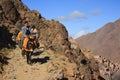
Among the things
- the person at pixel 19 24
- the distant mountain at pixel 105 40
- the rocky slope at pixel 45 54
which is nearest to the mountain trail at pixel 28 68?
the rocky slope at pixel 45 54

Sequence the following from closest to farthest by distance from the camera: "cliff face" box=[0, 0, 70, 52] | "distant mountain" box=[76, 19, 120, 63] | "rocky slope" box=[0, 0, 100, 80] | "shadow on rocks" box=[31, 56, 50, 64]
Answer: "rocky slope" box=[0, 0, 100, 80] < "shadow on rocks" box=[31, 56, 50, 64] < "cliff face" box=[0, 0, 70, 52] < "distant mountain" box=[76, 19, 120, 63]

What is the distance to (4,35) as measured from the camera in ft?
75.0

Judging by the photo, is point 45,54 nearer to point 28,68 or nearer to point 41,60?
point 41,60

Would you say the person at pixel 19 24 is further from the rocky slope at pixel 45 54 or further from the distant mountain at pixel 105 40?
the distant mountain at pixel 105 40

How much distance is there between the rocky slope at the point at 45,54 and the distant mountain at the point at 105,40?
255 ft

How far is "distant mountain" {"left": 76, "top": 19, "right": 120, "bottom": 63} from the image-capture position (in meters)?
108

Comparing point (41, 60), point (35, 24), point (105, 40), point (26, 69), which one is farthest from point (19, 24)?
point (105, 40)

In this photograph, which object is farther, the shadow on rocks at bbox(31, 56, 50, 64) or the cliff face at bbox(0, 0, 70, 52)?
the cliff face at bbox(0, 0, 70, 52)

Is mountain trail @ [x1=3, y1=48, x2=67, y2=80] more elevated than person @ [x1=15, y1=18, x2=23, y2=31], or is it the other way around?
person @ [x1=15, y1=18, x2=23, y2=31]

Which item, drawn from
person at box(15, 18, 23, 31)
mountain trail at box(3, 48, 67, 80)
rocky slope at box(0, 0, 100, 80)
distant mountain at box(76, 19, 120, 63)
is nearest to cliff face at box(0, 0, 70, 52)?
rocky slope at box(0, 0, 100, 80)

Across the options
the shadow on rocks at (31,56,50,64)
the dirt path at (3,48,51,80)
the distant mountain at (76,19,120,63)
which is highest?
the distant mountain at (76,19,120,63)

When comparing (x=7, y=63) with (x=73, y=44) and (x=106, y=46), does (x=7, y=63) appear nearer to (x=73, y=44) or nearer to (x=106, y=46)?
(x=73, y=44)

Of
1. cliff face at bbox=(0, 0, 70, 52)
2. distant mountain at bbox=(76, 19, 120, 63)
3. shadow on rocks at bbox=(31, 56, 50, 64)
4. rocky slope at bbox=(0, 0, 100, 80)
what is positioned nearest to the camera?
rocky slope at bbox=(0, 0, 100, 80)

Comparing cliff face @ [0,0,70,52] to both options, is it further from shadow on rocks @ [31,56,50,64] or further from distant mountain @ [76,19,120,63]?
distant mountain @ [76,19,120,63]
